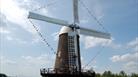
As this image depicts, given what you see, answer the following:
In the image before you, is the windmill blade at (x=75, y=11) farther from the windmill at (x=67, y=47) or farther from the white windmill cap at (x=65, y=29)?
the white windmill cap at (x=65, y=29)

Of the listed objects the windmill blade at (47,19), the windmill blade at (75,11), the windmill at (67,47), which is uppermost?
the windmill blade at (75,11)

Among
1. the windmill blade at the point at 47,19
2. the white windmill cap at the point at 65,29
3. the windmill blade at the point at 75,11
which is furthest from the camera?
the windmill blade at the point at 75,11

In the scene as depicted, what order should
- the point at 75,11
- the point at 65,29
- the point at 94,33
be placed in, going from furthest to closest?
the point at 94,33 → the point at 75,11 → the point at 65,29

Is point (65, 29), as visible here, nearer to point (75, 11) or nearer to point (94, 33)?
point (75, 11)

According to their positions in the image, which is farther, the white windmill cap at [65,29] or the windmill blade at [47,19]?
the white windmill cap at [65,29]

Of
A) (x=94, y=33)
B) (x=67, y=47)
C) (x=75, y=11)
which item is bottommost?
(x=67, y=47)

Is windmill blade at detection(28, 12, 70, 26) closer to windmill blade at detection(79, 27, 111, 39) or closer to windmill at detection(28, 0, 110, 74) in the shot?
windmill at detection(28, 0, 110, 74)

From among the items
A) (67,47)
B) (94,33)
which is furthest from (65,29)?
(94,33)

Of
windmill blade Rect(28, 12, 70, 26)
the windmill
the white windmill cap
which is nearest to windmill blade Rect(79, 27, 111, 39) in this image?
the windmill

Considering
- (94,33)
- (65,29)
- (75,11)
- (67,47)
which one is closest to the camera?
(67,47)

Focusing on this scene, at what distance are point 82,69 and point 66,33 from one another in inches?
235

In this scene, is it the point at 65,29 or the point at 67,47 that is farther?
the point at 65,29

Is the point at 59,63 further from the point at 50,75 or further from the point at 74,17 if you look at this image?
the point at 74,17

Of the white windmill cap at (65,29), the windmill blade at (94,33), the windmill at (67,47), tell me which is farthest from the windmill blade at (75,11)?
the white windmill cap at (65,29)
